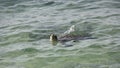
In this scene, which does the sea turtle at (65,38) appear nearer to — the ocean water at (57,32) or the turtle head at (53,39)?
the turtle head at (53,39)

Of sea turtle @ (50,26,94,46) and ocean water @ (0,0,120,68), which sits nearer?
ocean water @ (0,0,120,68)

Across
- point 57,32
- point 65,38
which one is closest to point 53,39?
point 65,38

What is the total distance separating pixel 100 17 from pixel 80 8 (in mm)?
1576

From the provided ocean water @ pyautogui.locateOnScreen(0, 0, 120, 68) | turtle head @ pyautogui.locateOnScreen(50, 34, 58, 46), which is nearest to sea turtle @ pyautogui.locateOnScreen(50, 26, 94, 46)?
turtle head @ pyautogui.locateOnScreen(50, 34, 58, 46)

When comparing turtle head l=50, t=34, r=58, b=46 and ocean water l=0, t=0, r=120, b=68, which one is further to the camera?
turtle head l=50, t=34, r=58, b=46

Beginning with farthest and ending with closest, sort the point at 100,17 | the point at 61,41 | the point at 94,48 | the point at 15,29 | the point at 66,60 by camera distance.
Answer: the point at 100,17
the point at 15,29
the point at 61,41
the point at 94,48
the point at 66,60

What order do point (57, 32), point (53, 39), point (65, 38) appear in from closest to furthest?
point (53, 39), point (65, 38), point (57, 32)

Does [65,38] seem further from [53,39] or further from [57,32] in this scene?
[57,32]

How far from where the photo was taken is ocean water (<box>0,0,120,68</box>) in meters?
7.54

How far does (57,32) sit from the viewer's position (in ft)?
31.9

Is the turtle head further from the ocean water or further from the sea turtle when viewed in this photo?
the ocean water

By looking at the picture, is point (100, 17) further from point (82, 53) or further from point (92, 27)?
point (82, 53)

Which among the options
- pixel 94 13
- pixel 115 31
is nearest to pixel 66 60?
pixel 115 31

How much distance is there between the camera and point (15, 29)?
1030cm
